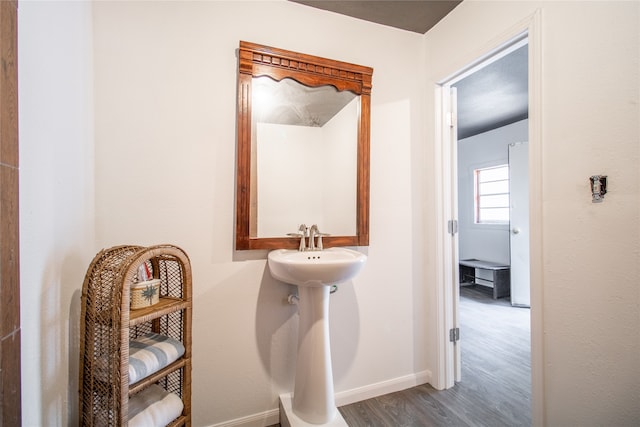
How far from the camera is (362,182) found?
1668 mm

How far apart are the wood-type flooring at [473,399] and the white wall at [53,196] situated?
1.36 meters

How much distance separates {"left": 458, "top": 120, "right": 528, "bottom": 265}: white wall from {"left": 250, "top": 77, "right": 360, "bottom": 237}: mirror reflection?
3.33 metres

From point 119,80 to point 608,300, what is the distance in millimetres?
2182

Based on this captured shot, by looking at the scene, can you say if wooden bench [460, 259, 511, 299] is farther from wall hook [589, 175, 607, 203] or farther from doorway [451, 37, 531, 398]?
wall hook [589, 175, 607, 203]

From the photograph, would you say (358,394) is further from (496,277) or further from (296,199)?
(496,277)

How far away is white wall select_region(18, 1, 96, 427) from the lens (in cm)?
77

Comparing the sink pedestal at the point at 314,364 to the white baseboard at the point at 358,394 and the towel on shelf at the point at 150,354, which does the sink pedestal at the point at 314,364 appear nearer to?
the white baseboard at the point at 358,394

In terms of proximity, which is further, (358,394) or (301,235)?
(358,394)

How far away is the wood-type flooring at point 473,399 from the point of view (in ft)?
4.96

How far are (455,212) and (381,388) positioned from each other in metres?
1.22

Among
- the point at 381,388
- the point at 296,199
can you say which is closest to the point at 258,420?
the point at 381,388

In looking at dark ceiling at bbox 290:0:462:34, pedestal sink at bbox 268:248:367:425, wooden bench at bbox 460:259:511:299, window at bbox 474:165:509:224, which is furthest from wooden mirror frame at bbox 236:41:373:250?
window at bbox 474:165:509:224

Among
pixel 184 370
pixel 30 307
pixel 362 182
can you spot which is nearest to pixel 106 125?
pixel 30 307

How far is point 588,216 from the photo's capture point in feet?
3.48
